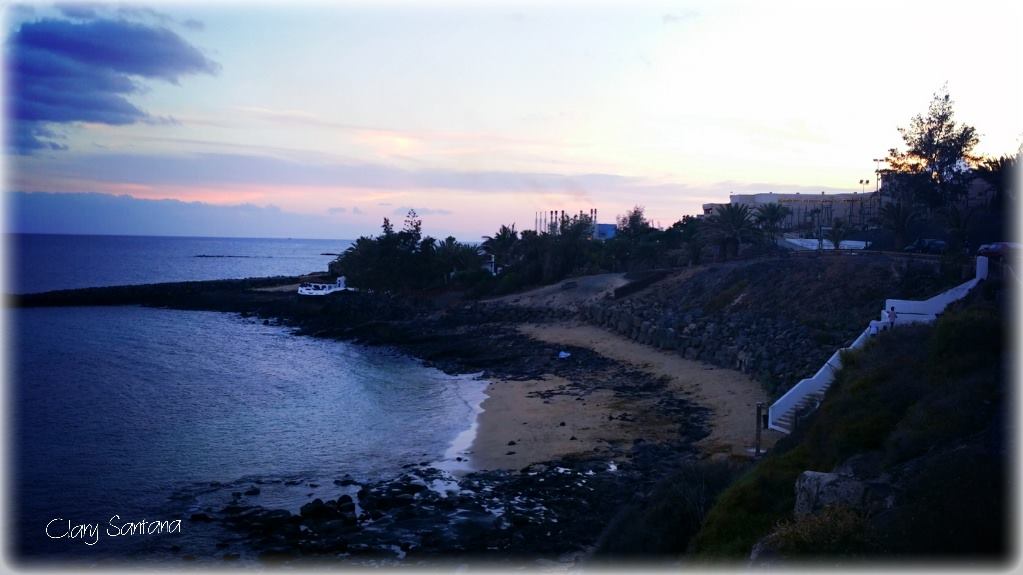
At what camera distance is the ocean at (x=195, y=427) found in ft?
52.7

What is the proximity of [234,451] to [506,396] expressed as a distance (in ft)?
31.6

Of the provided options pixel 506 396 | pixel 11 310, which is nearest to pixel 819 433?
pixel 506 396

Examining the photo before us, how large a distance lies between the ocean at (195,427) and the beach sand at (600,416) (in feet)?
3.85

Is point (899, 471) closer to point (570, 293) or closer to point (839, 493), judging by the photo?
point (839, 493)

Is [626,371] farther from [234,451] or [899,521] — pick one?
[899,521]

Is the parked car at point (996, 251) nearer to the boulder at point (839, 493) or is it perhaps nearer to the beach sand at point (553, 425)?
the beach sand at point (553, 425)

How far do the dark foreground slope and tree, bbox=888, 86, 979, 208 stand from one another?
3352 centimetres

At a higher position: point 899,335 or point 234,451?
point 899,335

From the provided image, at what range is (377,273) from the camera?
198 feet

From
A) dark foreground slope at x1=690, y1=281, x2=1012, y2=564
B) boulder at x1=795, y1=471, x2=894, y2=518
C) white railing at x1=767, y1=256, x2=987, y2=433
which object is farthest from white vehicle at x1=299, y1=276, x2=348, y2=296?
boulder at x1=795, y1=471, x2=894, y2=518

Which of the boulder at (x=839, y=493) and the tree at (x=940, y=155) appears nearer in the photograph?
the boulder at (x=839, y=493)

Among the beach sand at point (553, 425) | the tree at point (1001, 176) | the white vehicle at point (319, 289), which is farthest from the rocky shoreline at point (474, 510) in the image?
the white vehicle at point (319, 289)

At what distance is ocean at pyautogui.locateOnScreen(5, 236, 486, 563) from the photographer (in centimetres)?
1606

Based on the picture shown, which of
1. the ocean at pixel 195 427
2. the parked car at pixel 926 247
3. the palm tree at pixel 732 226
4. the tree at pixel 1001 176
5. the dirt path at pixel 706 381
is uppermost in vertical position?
the tree at pixel 1001 176
